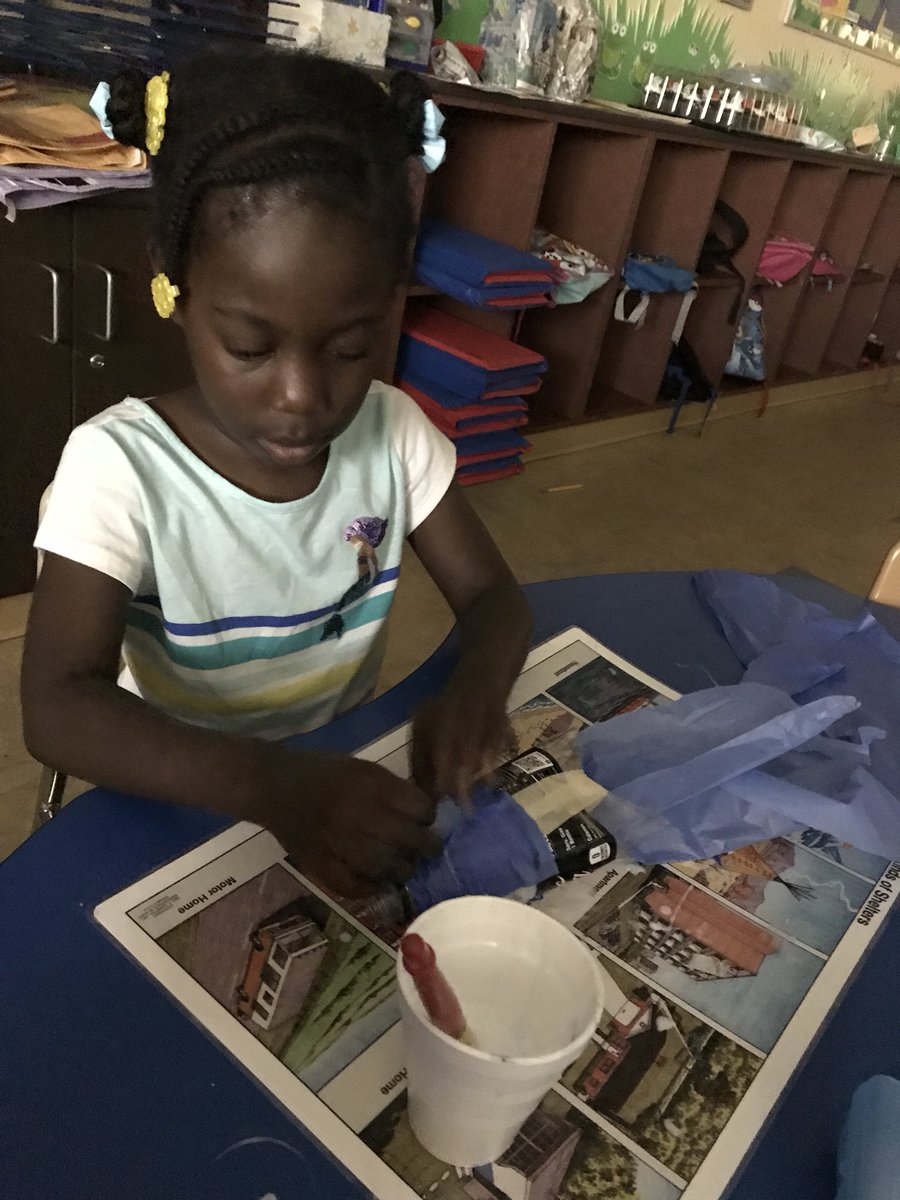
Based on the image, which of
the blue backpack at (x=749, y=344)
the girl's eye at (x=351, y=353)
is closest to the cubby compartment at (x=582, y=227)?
the blue backpack at (x=749, y=344)

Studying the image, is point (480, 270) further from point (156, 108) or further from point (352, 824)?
point (352, 824)

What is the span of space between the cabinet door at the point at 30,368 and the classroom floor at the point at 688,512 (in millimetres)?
152

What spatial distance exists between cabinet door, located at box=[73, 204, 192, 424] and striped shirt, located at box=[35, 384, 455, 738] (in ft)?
2.36

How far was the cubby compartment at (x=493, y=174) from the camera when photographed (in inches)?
87.7

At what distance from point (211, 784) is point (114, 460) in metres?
0.27

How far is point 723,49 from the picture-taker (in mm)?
2895

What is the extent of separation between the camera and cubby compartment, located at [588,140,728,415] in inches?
110

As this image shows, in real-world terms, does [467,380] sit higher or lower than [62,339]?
lower

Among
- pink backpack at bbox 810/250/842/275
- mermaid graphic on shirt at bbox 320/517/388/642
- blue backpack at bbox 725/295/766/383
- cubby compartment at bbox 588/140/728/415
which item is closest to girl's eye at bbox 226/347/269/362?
mermaid graphic on shirt at bbox 320/517/388/642

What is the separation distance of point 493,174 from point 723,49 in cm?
114

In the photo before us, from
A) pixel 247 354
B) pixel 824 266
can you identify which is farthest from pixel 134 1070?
pixel 824 266

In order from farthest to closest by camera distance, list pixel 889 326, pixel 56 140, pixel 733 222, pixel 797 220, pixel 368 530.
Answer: pixel 889 326 < pixel 797 220 < pixel 733 222 < pixel 56 140 < pixel 368 530

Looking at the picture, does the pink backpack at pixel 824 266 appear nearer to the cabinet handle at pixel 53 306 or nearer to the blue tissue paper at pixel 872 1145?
the cabinet handle at pixel 53 306

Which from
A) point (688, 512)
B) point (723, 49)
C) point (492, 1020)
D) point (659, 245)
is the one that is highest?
point (723, 49)
